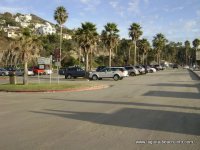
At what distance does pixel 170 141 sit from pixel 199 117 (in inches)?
180

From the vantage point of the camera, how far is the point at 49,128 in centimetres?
1119

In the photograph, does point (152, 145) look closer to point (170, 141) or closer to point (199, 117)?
point (170, 141)

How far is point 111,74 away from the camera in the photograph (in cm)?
4750

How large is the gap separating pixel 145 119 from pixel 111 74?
1360 inches

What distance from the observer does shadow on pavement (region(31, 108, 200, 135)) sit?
11.3 m

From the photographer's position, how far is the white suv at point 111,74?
4691 cm

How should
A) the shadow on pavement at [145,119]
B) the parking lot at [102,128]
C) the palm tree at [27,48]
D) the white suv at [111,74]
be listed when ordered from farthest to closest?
the white suv at [111,74] → the palm tree at [27,48] → the shadow on pavement at [145,119] → the parking lot at [102,128]

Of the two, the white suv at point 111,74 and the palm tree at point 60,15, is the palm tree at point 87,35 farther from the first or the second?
the palm tree at point 60,15

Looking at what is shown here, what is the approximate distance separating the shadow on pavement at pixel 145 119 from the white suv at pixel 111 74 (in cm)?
3091

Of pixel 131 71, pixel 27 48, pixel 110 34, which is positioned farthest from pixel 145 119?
pixel 110 34

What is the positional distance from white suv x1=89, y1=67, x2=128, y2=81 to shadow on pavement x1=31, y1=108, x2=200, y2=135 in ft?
101

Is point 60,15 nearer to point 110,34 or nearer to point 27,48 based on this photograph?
point 110,34

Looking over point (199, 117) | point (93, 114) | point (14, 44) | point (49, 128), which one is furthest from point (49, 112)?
point (14, 44)

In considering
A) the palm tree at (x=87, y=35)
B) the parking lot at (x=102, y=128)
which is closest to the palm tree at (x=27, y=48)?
the parking lot at (x=102, y=128)
